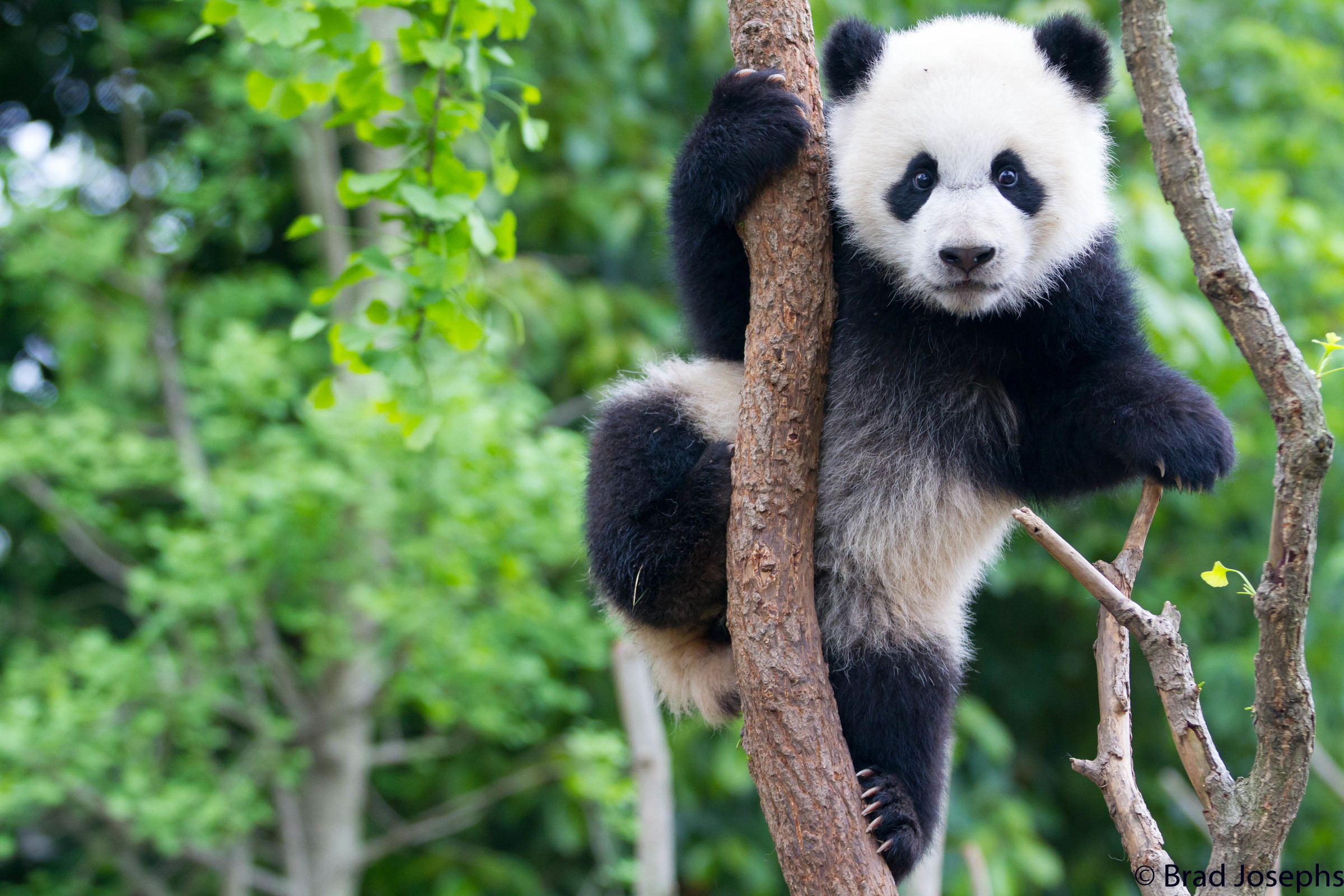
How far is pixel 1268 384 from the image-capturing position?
1373 mm

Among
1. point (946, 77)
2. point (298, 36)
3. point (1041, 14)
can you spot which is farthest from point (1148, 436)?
point (1041, 14)

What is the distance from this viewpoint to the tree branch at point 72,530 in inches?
169

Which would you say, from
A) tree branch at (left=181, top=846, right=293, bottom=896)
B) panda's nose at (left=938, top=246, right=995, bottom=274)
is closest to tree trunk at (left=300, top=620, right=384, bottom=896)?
tree branch at (left=181, top=846, right=293, bottom=896)

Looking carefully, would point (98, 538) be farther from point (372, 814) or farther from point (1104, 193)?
point (1104, 193)

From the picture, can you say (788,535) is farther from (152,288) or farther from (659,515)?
(152,288)

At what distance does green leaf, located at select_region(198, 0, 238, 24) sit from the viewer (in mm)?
2008

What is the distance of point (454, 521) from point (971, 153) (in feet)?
7.06

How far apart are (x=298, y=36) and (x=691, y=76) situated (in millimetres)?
3376

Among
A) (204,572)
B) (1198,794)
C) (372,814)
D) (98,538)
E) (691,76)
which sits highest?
(1198,794)

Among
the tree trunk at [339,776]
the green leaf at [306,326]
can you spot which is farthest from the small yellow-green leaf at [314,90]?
the tree trunk at [339,776]

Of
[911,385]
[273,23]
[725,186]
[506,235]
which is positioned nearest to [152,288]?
[506,235]

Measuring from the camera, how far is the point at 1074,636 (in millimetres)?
5199

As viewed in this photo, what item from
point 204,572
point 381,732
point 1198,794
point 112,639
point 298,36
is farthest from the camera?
point 381,732

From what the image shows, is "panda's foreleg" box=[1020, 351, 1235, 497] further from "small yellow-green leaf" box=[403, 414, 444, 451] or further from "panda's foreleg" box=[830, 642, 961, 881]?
"small yellow-green leaf" box=[403, 414, 444, 451]
